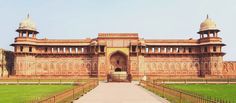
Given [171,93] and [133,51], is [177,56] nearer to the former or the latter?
[133,51]

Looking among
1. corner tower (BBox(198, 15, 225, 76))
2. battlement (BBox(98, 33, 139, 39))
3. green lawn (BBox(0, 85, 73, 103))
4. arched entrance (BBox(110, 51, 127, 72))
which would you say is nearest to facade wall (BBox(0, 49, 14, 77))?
battlement (BBox(98, 33, 139, 39))

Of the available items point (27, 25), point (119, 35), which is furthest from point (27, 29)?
point (119, 35)

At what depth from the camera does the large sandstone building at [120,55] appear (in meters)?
44.1

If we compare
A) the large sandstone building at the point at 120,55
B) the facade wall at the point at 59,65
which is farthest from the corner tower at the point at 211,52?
the facade wall at the point at 59,65

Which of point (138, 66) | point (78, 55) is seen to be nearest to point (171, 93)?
point (138, 66)

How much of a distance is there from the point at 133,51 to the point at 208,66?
478 inches

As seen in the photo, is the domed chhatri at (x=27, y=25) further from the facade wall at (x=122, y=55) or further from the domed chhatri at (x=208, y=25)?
the domed chhatri at (x=208, y=25)

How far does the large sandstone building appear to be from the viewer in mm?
44062

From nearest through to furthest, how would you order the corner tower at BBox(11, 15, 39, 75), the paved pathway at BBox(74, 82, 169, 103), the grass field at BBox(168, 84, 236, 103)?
the paved pathway at BBox(74, 82, 169, 103) < the grass field at BBox(168, 84, 236, 103) < the corner tower at BBox(11, 15, 39, 75)

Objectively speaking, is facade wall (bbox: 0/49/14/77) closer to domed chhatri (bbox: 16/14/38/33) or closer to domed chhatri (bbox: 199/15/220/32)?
domed chhatri (bbox: 16/14/38/33)

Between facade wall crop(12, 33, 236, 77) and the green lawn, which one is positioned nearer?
the green lawn

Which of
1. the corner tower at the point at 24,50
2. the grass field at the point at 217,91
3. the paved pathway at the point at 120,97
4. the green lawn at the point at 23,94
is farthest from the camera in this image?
the corner tower at the point at 24,50

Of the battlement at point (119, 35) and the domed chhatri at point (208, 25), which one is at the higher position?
the domed chhatri at point (208, 25)

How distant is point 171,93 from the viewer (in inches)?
539
